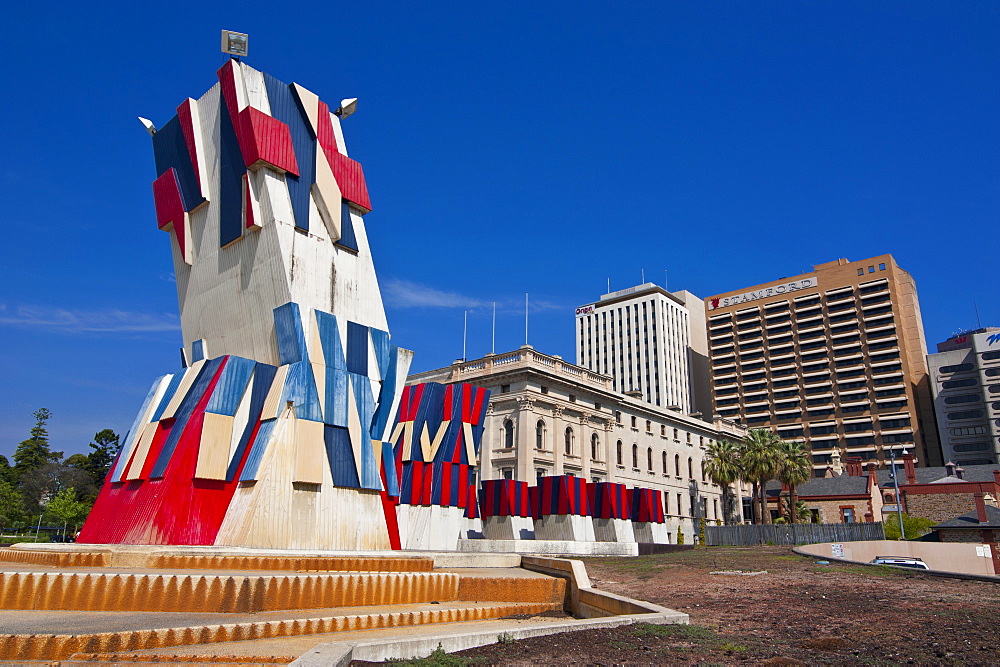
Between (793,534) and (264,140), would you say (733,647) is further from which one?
(793,534)

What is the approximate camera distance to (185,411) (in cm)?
2509

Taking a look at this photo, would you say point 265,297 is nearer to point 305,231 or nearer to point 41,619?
point 305,231

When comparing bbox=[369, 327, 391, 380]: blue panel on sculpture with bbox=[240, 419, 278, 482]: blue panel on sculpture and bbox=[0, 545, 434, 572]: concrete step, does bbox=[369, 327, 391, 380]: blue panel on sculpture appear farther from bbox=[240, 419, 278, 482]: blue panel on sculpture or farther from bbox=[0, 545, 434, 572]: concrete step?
bbox=[0, 545, 434, 572]: concrete step

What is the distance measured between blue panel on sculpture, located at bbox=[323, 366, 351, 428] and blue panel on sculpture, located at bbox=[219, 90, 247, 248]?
706 cm

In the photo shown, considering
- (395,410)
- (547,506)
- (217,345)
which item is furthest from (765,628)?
(547,506)

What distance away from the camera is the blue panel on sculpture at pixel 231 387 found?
24.5m

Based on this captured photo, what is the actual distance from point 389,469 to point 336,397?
13.4 feet

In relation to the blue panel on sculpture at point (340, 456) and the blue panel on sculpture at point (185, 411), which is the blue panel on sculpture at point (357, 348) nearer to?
the blue panel on sculpture at point (340, 456)

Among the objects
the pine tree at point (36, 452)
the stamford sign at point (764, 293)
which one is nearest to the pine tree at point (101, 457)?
the pine tree at point (36, 452)

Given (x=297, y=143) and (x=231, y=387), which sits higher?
(x=297, y=143)

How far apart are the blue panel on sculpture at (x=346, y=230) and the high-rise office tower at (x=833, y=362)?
271 ft

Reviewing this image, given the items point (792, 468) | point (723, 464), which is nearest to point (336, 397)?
point (723, 464)

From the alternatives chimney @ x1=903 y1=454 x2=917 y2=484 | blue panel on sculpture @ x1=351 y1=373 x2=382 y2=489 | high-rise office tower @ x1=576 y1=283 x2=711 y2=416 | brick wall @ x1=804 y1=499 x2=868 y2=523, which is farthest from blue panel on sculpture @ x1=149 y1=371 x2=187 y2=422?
high-rise office tower @ x1=576 y1=283 x2=711 y2=416

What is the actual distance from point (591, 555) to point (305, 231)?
2161 centimetres
